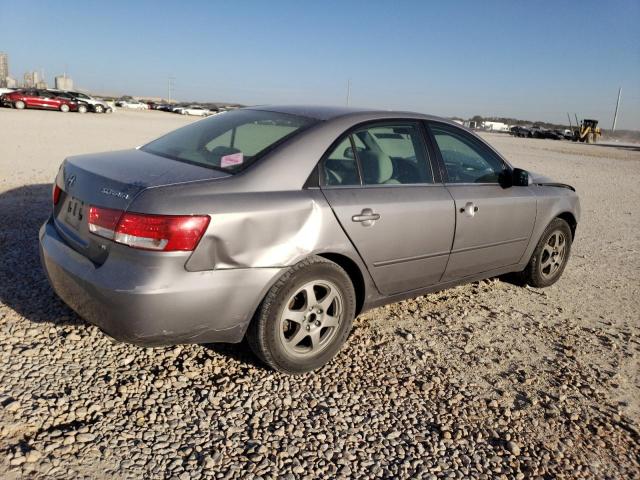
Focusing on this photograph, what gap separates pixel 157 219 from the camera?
2621 millimetres

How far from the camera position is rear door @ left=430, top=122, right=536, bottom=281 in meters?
3.98

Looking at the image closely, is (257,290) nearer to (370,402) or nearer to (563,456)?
(370,402)

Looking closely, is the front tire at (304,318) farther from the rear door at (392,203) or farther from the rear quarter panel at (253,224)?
the rear door at (392,203)

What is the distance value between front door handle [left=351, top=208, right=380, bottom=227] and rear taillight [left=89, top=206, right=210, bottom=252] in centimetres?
97

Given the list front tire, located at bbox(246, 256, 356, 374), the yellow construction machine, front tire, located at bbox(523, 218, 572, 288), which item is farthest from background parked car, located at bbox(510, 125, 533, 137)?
front tire, located at bbox(246, 256, 356, 374)

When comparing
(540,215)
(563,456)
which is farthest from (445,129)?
(563,456)

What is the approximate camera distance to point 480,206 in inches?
160

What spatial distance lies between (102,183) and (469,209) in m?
2.51

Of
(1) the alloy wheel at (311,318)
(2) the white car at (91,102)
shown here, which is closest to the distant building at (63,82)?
(2) the white car at (91,102)

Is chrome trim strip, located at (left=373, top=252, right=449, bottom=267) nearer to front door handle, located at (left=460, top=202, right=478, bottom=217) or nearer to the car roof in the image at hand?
front door handle, located at (left=460, top=202, right=478, bottom=217)

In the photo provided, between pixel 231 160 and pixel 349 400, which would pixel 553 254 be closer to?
pixel 349 400

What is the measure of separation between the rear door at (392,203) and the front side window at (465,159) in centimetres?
21

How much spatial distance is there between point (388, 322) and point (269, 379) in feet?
4.10

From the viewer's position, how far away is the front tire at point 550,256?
194 inches
